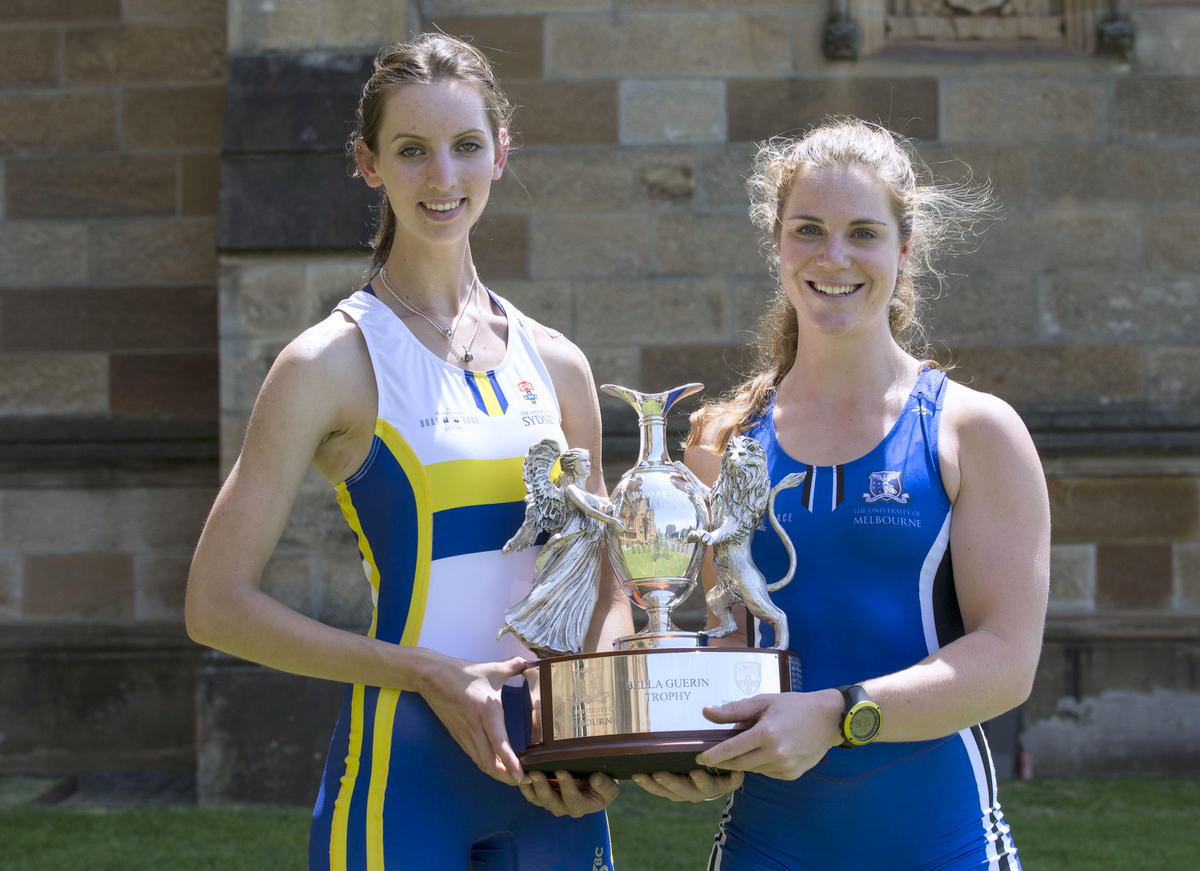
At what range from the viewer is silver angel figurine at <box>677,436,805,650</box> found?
5.74 feet

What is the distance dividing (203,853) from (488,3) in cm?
351

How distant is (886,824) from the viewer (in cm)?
177

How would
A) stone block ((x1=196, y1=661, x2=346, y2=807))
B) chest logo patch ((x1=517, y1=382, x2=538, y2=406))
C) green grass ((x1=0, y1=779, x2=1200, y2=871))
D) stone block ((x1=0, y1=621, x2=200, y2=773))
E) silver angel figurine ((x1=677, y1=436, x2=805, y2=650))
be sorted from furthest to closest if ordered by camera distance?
stone block ((x1=0, y1=621, x2=200, y2=773))
stone block ((x1=196, y1=661, x2=346, y2=807))
green grass ((x1=0, y1=779, x2=1200, y2=871))
chest logo patch ((x1=517, y1=382, x2=538, y2=406))
silver angel figurine ((x1=677, y1=436, x2=805, y2=650))

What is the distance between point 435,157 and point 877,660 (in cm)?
106

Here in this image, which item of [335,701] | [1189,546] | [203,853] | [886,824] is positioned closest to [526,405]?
[886,824]

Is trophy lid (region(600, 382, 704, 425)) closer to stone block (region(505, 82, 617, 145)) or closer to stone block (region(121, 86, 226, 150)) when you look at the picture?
stone block (region(505, 82, 617, 145))

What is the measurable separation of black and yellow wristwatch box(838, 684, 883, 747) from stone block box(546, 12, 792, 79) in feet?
12.7

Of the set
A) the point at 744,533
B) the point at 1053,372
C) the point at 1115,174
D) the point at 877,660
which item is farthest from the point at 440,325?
the point at 1115,174

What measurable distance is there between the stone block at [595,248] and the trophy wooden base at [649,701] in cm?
347

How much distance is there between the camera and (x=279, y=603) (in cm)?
182

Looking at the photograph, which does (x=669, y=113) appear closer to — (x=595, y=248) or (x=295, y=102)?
(x=595, y=248)

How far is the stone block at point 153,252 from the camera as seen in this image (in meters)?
5.56

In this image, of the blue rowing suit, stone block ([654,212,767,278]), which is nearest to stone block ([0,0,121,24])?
stone block ([654,212,767,278])

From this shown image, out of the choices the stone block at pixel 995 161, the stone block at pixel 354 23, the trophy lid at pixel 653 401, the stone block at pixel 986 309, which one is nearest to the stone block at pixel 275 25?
the stone block at pixel 354 23
